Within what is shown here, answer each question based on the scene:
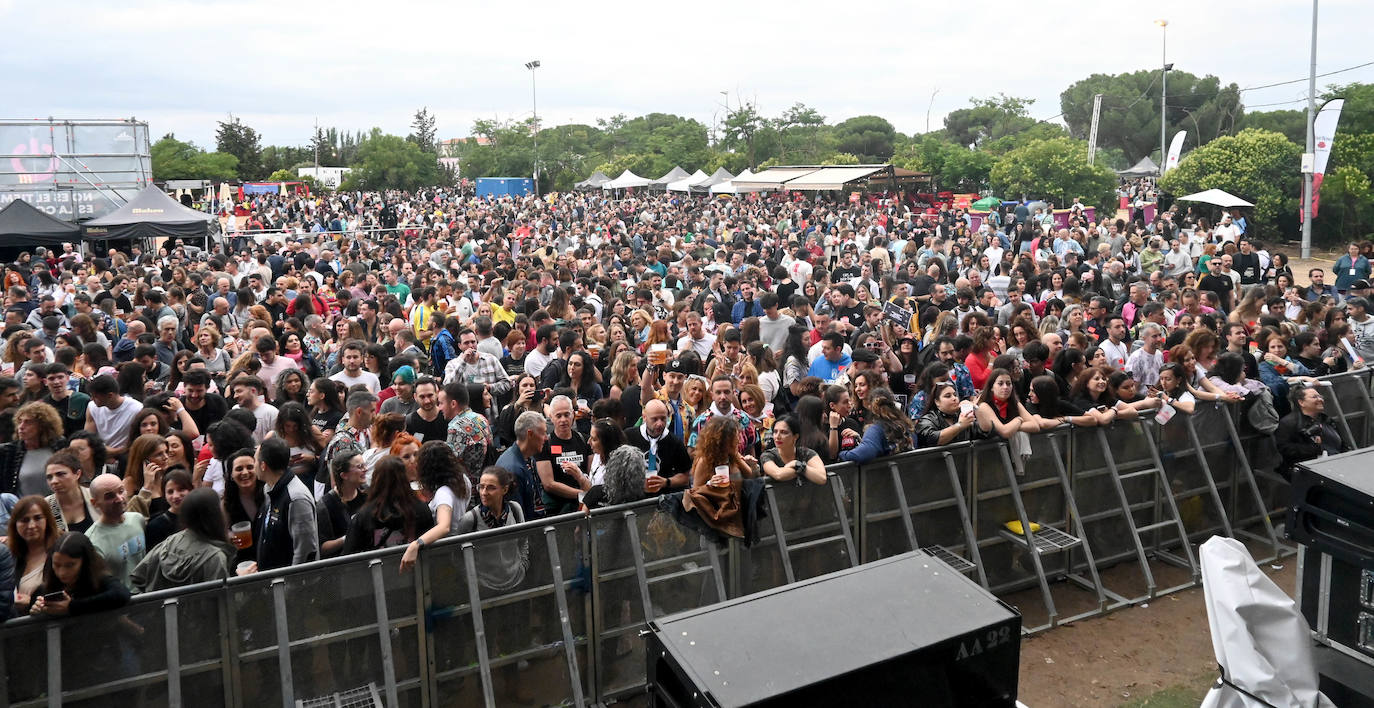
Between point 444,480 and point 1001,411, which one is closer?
point 444,480

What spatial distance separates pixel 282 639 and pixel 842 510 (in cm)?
347

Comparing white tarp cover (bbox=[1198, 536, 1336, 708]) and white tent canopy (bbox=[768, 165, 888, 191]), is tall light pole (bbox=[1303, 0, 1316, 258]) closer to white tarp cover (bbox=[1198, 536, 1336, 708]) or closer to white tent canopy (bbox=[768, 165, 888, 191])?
white tent canopy (bbox=[768, 165, 888, 191])

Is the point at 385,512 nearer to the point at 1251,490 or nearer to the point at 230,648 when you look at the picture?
the point at 230,648

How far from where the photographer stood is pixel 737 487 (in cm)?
576

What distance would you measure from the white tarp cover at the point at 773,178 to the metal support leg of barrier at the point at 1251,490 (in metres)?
29.3

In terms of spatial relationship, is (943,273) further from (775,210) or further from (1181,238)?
(775,210)

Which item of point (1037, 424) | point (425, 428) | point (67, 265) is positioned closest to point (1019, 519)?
point (1037, 424)

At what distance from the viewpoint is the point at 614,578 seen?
18.8 feet

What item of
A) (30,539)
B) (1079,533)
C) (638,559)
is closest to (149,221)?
(30,539)

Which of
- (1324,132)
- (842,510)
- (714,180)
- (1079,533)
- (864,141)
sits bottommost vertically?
(1079,533)

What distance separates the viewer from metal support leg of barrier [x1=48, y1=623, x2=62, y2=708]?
4.32 meters

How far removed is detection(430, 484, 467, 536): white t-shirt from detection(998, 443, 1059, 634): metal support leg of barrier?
3877 mm

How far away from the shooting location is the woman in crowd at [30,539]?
15.1 ft

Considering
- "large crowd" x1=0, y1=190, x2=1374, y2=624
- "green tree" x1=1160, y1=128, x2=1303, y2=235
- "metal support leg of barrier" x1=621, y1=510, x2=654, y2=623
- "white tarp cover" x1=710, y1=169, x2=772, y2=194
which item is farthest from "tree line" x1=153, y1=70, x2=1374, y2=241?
"metal support leg of barrier" x1=621, y1=510, x2=654, y2=623
